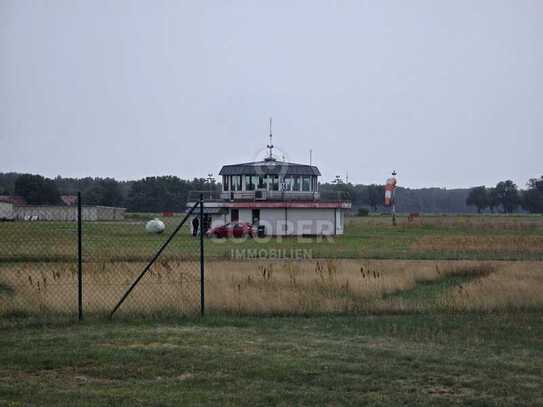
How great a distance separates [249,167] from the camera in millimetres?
52281

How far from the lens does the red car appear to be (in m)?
47.1

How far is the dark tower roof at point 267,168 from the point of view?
52.2 meters

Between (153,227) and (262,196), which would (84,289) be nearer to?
(153,227)

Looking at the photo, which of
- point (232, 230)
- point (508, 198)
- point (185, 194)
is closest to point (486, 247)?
point (232, 230)

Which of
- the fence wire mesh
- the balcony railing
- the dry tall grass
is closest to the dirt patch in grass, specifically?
the dry tall grass

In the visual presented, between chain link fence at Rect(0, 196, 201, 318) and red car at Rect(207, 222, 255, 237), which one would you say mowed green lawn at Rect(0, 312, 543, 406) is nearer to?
chain link fence at Rect(0, 196, 201, 318)

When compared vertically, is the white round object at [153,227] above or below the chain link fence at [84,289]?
above

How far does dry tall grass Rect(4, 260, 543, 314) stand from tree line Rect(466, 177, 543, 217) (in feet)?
323

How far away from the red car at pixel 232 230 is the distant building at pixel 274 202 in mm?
3276

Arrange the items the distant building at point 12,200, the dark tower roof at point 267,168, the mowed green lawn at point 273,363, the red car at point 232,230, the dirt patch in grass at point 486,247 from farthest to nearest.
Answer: the dark tower roof at point 267,168
the red car at point 232,230
the dirt patch in grass at point 486,247
the distant building at point 12,200
the mowed green lawn at point 273,363

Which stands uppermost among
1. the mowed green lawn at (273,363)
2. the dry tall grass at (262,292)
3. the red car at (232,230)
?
the red car at (232,230)

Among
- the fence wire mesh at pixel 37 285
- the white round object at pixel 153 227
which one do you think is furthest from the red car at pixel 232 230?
the fence wire mesh at pixel 37 285

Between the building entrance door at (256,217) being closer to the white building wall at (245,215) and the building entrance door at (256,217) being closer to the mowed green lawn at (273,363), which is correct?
the white building wall at (245,215)

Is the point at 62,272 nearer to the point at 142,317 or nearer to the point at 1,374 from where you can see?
the point at 142,317
